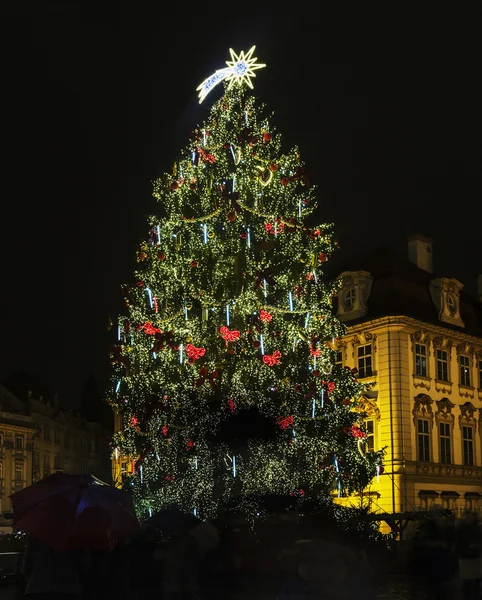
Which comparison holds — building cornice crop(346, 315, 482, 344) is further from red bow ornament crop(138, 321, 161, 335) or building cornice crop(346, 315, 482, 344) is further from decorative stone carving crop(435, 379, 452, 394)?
red bow ornament crop(138, 321, 161, 335)

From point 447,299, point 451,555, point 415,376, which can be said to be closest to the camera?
point 451,555

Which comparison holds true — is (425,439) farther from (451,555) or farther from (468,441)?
(451,555)

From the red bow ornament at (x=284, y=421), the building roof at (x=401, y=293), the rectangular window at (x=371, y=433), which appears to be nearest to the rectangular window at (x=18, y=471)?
→ the building roof at (x=401, y=293)

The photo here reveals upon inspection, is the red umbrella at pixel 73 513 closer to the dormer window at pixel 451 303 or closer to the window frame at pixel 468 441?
the window frame at pixel 468 441

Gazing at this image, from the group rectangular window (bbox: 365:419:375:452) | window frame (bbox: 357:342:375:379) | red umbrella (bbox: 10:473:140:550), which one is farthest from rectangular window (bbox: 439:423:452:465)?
red umbrella (bbox: 10:473:140:550)

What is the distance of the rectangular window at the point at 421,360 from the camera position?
41938 millimetres

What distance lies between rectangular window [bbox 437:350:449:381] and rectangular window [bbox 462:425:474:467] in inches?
106

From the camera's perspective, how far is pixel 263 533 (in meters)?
22.4

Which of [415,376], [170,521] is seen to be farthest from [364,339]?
[170,521]

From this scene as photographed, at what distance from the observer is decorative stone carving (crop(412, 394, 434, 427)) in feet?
135

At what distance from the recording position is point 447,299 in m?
45.0

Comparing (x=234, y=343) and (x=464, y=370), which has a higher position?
(x=464, y=370)

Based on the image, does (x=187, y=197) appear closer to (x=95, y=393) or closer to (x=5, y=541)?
(x=5, y=541)

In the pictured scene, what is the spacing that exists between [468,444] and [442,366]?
12.9 feet
